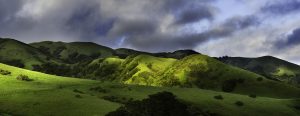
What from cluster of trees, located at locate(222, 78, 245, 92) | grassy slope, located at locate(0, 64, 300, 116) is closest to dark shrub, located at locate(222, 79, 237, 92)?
cluster of trees, located at locate(222, 78, 245, 92)

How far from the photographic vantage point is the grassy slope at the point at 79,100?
69188mm

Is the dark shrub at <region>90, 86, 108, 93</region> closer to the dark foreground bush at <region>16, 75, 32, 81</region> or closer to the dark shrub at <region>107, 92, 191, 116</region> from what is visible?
the dark foreground bush at <region>16, 75, 32, 81</region>

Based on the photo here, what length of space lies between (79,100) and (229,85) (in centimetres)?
10305

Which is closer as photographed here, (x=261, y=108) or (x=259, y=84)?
(x=261, y=108)

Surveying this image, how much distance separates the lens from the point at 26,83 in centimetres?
9862

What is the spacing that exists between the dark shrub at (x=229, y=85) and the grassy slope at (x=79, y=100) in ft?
221

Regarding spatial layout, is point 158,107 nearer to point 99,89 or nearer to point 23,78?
point 99,89

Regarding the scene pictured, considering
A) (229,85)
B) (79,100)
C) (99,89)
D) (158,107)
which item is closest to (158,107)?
(158,107)

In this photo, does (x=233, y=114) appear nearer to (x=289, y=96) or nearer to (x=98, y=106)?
(x=98, y=106)

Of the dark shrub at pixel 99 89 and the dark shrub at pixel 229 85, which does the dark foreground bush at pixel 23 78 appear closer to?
the dark shrub at pixel 99 89

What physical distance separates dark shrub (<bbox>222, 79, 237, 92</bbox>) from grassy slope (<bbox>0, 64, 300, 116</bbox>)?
221ft

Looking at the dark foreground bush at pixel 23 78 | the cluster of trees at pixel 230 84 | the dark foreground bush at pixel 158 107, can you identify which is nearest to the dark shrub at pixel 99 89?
the dark foreground bush at pixel 23 78

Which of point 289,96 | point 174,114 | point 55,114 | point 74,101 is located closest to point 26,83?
point 74,101

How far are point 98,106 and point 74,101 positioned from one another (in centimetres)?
513
